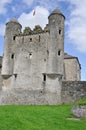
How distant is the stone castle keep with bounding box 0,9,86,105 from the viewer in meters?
32.0

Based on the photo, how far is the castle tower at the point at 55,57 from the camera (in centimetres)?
3180

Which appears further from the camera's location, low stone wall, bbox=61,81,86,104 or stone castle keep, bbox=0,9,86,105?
stone castle keep, bbox=0,9,86,105

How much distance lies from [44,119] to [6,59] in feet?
60.7

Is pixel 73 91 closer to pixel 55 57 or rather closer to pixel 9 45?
pixel 55 57

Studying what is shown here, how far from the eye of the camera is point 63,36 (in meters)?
34.8

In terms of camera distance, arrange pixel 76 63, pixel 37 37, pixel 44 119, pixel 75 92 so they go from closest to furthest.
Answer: pixel 44 119, pixel 75 92, pixel 37 37, pixel 76 63

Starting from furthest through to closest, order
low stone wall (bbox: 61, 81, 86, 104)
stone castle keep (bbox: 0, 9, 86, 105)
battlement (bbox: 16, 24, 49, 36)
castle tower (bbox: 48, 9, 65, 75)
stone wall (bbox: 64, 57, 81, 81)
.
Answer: stone wall (bbox: 64, 57, 81, 81)
battlement (bbox: 16, 24, 49, 36)
castle tower (bbox: 48, 9, 65, 75)
stone castle keep (bbox: 0, 9, 86, 105)
low stone wall (bbox: 61, 81, 86, 104)

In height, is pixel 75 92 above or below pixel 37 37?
below

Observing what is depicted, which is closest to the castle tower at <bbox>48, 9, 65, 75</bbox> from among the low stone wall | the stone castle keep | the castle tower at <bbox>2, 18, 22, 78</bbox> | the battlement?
the stone castle keep

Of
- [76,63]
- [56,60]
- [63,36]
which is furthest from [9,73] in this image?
[76,63]

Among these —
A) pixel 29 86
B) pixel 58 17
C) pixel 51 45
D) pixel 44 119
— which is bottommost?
pixel 44 119

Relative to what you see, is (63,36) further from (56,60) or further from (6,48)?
(6,48)

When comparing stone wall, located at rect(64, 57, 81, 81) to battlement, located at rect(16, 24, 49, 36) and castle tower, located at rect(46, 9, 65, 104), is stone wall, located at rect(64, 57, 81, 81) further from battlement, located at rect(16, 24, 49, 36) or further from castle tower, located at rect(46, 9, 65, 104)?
battlement, located at rect(16, 24, 49, 36)

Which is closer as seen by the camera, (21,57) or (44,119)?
(44,119)
